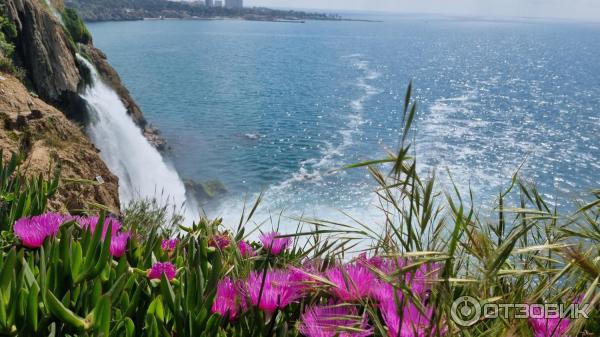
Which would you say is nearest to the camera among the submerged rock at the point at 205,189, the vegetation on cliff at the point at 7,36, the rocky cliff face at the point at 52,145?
the rocky cliff face at the point at 52,145

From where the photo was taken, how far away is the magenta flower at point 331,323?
1616 mm

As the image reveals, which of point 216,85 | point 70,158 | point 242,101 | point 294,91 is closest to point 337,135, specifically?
point 242,101

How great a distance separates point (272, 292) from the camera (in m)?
1.79

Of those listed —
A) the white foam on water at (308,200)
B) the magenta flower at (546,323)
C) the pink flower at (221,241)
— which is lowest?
the white foam on water at (308,200)

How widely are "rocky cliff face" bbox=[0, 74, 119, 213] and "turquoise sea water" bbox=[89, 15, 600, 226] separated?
7.15 feet

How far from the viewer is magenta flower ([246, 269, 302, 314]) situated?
179 centimetres

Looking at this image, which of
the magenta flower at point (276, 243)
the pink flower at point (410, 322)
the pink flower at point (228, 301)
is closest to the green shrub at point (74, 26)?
the magenta flower at point (276, 243)

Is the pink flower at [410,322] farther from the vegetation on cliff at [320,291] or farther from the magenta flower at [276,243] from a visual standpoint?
the magenta flower at [276,243]

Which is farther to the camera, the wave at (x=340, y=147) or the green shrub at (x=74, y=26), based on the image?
the wave at (x=340, y=147)

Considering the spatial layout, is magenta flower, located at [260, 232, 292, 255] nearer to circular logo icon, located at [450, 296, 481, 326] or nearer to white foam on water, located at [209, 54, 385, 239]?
circular logo icon, located at [450, 296, 481, 326]

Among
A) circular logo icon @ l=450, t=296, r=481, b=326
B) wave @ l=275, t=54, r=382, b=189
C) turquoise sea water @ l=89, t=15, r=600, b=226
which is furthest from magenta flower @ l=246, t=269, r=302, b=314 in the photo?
wave @ l=275, t=54, r=382, b=189

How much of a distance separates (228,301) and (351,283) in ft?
1.44

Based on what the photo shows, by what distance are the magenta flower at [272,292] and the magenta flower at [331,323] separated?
109mm

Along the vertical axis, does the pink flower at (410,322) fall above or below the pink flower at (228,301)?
above
